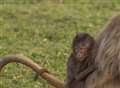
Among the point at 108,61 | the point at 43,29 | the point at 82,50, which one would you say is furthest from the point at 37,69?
the point at 43,29

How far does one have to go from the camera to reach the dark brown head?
6457mm

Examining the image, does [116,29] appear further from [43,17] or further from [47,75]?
[43,17]

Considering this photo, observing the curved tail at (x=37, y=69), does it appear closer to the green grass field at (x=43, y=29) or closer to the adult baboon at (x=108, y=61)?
the adult baboon at (x=108, y=61)

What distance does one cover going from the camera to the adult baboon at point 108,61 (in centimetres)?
633

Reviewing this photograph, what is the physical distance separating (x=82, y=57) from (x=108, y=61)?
29 cm

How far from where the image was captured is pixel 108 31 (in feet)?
21.5

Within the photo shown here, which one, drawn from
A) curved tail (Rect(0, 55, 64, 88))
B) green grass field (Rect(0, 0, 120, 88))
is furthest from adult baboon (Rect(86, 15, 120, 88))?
green grass field (Rect(0, 0, 120, 88))

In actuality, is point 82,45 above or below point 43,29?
above

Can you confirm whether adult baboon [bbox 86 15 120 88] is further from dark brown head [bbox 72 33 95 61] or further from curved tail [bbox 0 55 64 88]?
curved tail [bbox 0 55 64 88]

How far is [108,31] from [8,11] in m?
7.66

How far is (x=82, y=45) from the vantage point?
21.2ft

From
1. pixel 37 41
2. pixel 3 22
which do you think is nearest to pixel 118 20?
pixel 37 41

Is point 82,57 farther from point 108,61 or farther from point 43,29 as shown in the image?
point 43,29

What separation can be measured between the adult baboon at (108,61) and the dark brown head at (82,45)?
0.41 ft
